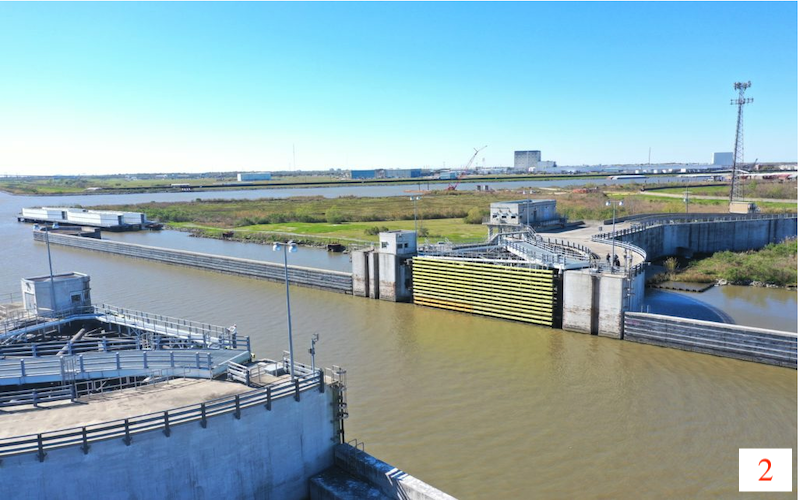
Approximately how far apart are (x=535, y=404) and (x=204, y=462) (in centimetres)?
1217

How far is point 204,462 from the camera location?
1349 centimetres

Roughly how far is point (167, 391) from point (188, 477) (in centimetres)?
304

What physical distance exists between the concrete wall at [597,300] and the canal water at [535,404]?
719 mm

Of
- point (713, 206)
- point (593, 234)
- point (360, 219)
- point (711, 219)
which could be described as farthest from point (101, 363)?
point (713, 206)

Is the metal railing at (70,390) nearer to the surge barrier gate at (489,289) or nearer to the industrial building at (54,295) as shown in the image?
the industrial building at (54,295)

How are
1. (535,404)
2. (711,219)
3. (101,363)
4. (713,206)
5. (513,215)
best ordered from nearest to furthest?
(101,363) → (535,404) → (513,215) → (711,219) → (713,206)

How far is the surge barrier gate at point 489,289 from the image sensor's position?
3047cm

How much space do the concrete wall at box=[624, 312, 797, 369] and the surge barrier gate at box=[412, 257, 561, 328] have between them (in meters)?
4.48

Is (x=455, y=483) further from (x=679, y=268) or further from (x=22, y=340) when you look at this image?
(x=679, y=268)

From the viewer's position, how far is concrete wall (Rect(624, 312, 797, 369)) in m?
23.8

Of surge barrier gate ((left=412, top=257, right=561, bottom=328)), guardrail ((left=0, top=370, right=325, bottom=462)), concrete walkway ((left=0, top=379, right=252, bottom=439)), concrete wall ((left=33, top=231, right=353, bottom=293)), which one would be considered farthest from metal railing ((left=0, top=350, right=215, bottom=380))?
concrete wall ((left=33, top=231, right=353, bottom=293))

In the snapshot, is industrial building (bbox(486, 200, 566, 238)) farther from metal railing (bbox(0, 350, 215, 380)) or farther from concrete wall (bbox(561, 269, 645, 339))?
metal railing (bbox(0, 350, 215, 380))

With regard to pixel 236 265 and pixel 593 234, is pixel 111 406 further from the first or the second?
pixel 593 234

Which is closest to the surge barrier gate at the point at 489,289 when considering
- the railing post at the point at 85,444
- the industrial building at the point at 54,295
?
the industrial building at the point at 54,295
